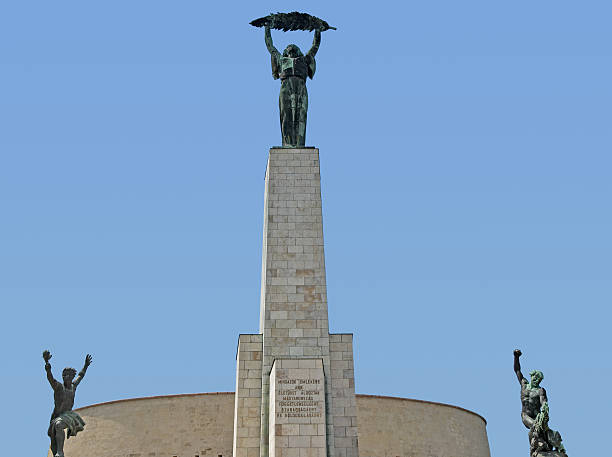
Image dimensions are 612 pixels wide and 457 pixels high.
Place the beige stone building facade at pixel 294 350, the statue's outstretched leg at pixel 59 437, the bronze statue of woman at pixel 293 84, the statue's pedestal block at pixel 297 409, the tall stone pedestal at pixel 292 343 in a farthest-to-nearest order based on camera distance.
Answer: the bronze statue of woman at pixel 293 84 < the statue's outstretched leg at pixel 59 437 < the tall stone pedestal at pixel 292 343 < the beige stone building facade at pixel 294 350 < the statue's pedestal block at pixel 297 409

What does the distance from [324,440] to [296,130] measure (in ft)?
25.3

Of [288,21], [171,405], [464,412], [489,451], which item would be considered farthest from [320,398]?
[489,451]

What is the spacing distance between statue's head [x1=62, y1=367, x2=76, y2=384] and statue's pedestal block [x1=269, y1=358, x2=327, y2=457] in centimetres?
449

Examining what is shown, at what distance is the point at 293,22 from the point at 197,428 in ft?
45.7

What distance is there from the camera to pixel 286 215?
737 inches

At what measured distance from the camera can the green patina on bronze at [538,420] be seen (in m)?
16.6

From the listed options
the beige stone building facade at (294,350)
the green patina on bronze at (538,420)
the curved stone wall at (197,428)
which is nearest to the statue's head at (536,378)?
the green patina on bronze at (538,420)

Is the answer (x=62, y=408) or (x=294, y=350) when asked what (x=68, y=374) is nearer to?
(x=62, y=408)

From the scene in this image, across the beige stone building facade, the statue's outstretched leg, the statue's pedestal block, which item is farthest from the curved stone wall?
the statue's pedestal block

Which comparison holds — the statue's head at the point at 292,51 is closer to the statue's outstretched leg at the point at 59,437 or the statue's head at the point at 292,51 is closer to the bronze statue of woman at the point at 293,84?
the bronze statue of woman at the point at 293,84

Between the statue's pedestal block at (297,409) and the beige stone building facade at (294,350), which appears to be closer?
the statue's pedestal block at (297,409)

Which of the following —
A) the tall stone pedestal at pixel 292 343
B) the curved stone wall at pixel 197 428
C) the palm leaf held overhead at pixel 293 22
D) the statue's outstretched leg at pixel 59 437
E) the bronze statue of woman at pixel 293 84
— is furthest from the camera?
the curved stone wall at pixel 197 428

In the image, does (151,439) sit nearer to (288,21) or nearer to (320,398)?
(320,398)

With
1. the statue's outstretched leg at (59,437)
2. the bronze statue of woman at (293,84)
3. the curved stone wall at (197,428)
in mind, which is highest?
the bronze statue of woman at (293,84)
